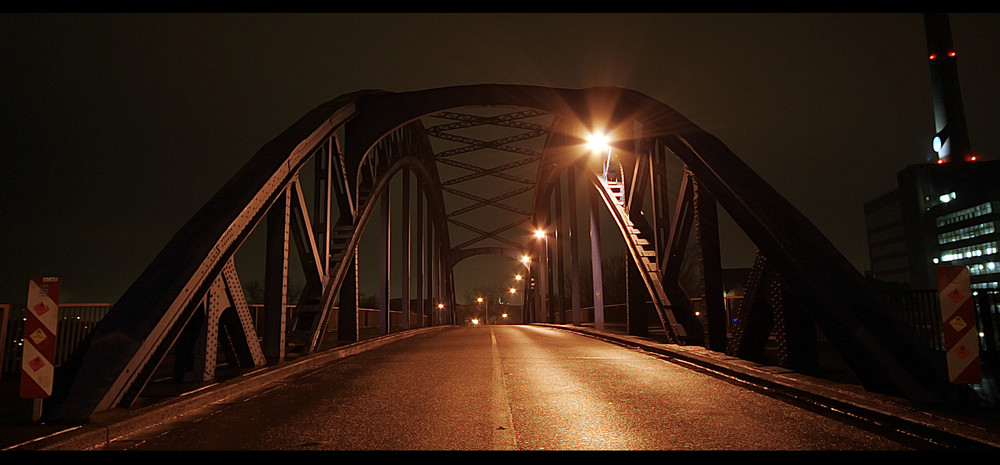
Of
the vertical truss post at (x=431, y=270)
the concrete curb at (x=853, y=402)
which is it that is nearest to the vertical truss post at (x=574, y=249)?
the vertical truss post at (x=431, y=270)

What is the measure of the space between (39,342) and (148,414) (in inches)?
38.4

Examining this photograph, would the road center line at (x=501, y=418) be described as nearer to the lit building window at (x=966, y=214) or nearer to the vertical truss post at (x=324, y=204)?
the vertical truss post at (x=324, y=204)

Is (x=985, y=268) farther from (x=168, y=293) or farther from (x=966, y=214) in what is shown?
(x=168, y=293)

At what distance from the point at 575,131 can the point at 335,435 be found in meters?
13.4

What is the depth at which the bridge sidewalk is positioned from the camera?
393 cm

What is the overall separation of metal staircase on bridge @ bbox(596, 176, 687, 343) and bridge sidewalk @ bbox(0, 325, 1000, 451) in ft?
11.1

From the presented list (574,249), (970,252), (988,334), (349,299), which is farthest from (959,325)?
(970,252)

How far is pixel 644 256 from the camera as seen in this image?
471 inches

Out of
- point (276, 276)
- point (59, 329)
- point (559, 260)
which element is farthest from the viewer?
point (559, 260)

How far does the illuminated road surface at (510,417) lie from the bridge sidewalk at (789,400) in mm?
285

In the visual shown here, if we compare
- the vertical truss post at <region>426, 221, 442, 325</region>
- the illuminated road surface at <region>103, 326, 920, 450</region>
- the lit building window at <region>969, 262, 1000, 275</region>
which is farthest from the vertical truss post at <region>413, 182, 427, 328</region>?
the lit building window at <region>969, 262, 1000, 275</region>

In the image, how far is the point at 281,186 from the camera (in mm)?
8422

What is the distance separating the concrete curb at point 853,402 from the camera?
3.87 meters
